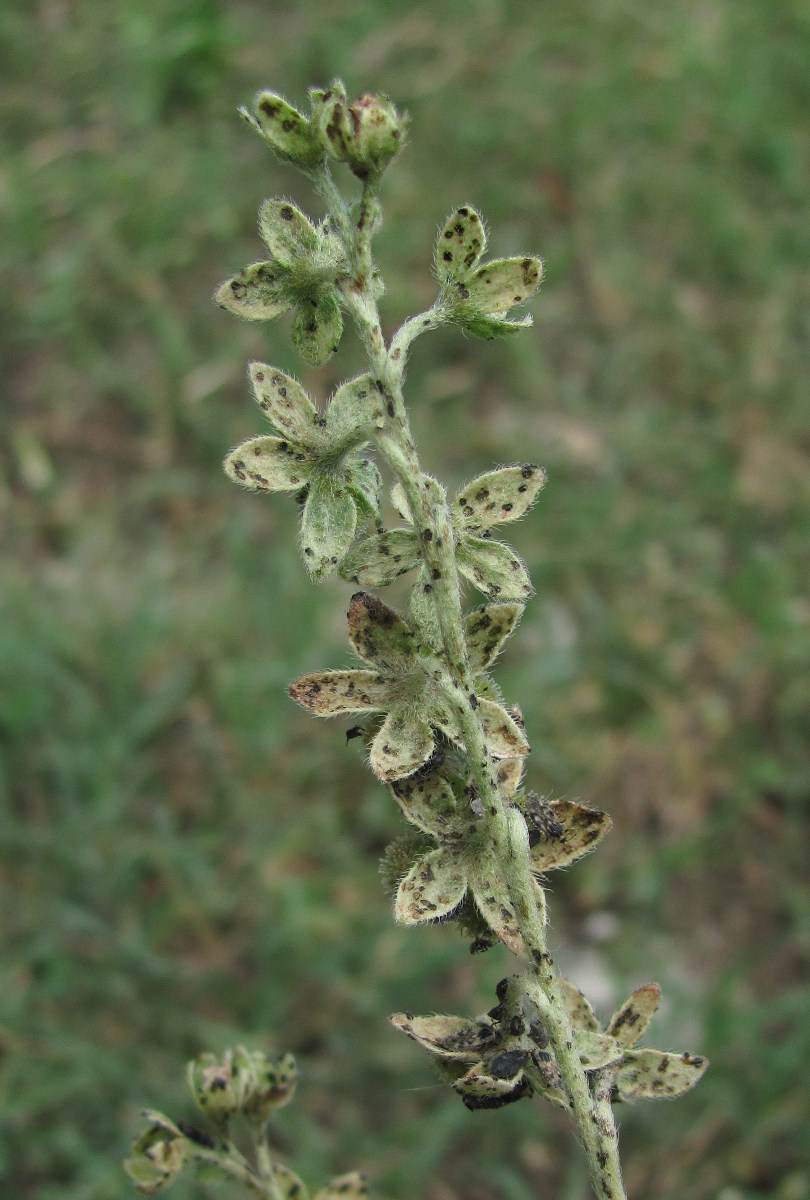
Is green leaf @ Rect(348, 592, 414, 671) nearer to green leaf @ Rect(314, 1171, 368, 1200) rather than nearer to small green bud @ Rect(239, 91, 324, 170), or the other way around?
small green bud @ Rect(239, 91, 324, 170)

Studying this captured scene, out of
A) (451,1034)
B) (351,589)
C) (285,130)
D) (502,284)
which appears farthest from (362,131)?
(351,589)

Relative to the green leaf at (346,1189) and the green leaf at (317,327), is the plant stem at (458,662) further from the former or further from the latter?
the green leaf at (346,1189)

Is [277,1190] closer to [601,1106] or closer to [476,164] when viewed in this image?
[601,1106]

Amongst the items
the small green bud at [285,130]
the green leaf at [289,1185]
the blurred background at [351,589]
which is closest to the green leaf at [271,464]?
the small green bud at [285,130]

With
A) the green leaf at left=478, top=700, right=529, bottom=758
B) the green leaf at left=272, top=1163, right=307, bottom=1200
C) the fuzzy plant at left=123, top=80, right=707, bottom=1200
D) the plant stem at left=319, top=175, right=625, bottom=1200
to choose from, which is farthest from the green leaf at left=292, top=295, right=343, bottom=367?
the green leaf at left=272, top=1163, right=307, bottom=1200

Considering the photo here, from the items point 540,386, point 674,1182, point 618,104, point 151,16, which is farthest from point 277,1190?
point 151,16
